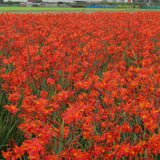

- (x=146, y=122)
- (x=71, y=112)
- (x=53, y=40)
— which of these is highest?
(x=53, y=40)

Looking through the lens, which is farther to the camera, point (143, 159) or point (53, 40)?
point (53, 40)

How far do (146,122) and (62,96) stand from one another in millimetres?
841

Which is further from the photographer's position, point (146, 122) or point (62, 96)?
point (62, 96)

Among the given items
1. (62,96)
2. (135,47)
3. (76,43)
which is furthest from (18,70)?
(135,47)

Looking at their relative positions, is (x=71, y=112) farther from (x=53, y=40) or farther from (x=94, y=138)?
(x=53, y=40)

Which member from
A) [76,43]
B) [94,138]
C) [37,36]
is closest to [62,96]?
[94,138]

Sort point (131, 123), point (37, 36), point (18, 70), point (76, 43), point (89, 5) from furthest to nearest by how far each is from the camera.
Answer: point (89, 5)
point (37, 36)
point (76, 43)
point (18, 70)
point (131, 123)

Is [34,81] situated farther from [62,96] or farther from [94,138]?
[94,138]

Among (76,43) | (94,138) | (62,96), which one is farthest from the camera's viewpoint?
(76,43)

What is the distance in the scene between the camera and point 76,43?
5402 mm

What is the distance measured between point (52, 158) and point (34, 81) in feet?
6.36

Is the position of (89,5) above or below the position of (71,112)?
above

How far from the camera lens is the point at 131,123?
8.95 ft

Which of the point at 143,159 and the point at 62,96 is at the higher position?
the point at 62,96
